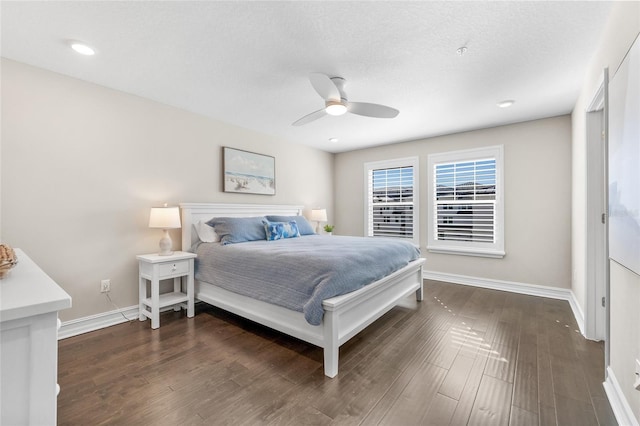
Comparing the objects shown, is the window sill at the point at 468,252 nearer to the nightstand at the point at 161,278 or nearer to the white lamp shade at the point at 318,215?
the white lamp shade at the point at 318,215

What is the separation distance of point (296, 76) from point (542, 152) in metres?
3.51

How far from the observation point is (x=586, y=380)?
190 cm

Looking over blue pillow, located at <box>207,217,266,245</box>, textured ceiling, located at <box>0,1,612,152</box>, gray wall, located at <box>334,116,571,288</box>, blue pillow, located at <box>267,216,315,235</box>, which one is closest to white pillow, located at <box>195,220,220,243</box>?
blue pillow, located at <box>207,217,266,245</box>

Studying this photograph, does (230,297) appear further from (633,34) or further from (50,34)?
(633,34)

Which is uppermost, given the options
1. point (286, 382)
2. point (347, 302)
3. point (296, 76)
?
point (296, 76)

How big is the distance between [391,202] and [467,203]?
4.29 feet

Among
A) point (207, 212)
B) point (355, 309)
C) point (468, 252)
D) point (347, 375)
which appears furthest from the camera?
point (468, 252)

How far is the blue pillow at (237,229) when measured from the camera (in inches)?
131

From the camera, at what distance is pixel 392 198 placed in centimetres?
526

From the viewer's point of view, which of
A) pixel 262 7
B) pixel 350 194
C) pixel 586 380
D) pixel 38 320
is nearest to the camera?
pixel 38 320

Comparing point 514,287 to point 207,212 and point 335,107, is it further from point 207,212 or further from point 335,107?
point 207,212

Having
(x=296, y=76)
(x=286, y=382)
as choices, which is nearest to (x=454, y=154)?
(x=296, y=76)

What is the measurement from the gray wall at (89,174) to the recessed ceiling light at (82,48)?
0.63m

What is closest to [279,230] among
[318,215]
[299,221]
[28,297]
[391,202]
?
[299,221]
